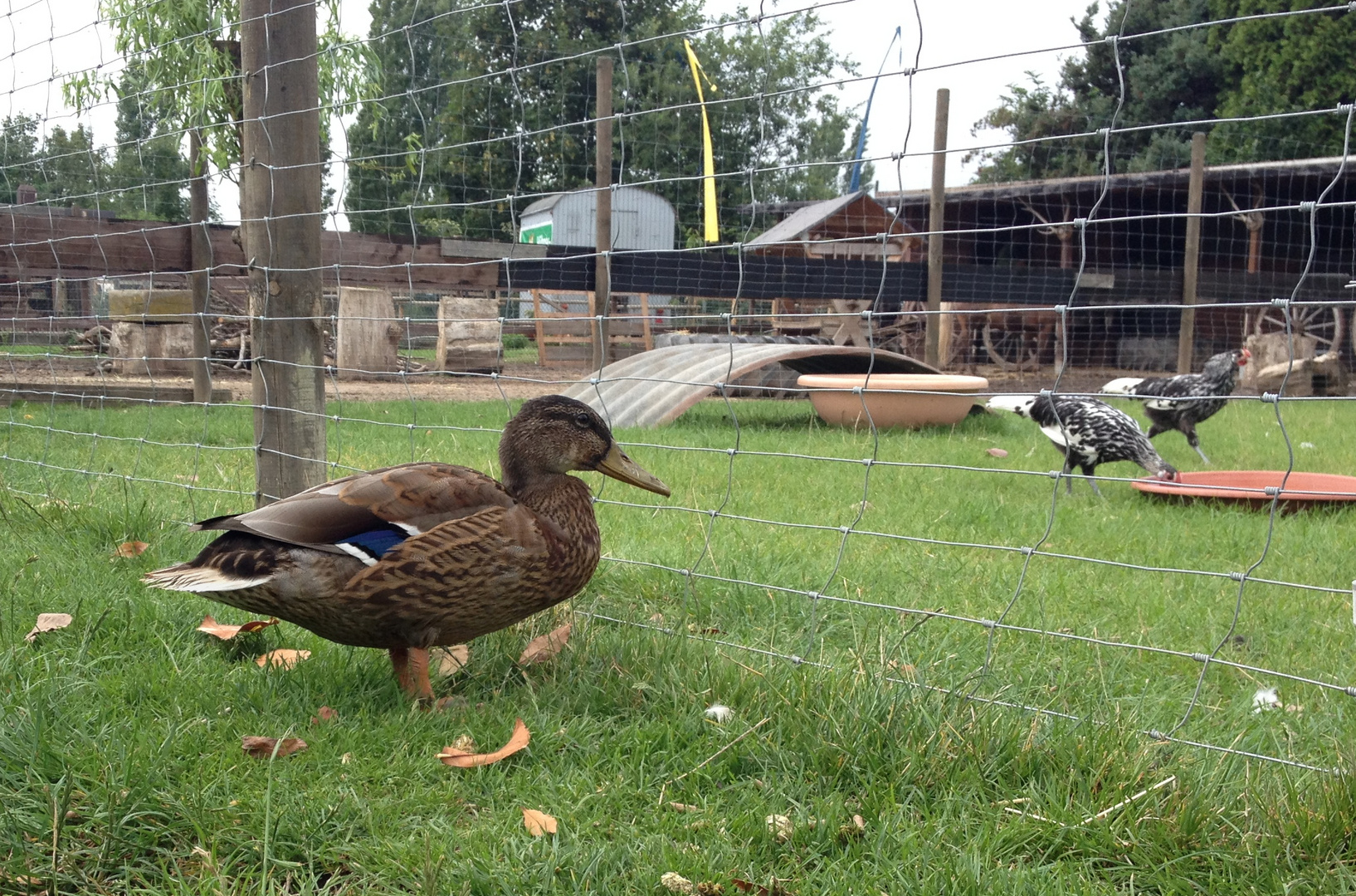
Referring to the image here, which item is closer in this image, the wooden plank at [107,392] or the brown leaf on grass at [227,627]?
the brown leaf on grass at [227,627]

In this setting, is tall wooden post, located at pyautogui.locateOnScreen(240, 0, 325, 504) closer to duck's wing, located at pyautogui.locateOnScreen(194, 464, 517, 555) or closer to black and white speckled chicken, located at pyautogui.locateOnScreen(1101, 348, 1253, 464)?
duck's wing, located at pyautogui.locateOnScreen(194, 464, 517, 555)

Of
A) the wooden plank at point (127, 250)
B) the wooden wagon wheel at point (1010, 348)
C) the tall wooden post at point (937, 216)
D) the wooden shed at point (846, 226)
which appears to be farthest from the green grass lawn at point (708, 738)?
the wooden wagon wheel at point (1010, 348)

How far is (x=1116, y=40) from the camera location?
92.7 inches

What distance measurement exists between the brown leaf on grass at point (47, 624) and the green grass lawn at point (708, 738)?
0.12 ft

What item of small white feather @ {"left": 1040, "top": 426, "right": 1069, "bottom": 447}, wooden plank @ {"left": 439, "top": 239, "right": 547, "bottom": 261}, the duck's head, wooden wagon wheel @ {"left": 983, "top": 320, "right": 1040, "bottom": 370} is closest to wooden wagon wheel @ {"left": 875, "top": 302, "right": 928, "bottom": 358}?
wooden wagon wheel @ {"left": 983, "top": 320, "right": 1040, "bottom": 370}

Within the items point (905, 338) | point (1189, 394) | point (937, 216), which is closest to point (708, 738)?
point (1189, 394)

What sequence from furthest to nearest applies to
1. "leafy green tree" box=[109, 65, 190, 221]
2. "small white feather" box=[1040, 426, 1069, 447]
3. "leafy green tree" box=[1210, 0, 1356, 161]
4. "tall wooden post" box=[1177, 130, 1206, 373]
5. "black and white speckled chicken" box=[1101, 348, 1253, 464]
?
"leafy green tree" box=[1210, 0, 1356, 161]
"tall wooden post" box=[1177, 130, 1206, 373]
"leafy green tree" box=[109, 65, 190, 221]
"black and white speckled chicken" box=[1101, 348, 1253, 464]
"small white feather" box=[1040, 426, 1069, 447]

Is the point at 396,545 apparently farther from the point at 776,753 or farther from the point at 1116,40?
the point at 1116,40

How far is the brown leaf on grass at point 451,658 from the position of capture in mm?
2877

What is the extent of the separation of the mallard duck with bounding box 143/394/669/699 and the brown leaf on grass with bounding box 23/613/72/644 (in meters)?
0.59

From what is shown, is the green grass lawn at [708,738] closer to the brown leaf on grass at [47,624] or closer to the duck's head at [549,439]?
the brown leaf on grass at [47,624]

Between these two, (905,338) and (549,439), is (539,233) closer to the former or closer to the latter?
(905,338)

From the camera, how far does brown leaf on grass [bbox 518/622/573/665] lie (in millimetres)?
2893

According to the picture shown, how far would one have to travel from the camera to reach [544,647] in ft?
9.64
